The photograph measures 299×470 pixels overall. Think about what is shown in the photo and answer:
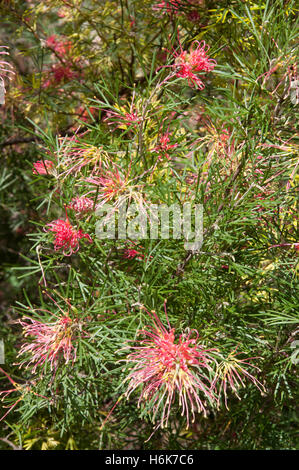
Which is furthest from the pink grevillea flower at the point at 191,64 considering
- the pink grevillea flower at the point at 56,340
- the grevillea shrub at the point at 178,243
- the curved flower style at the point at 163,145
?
the pink grevillea flower at the point at 56,340

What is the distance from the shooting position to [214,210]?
75 cm

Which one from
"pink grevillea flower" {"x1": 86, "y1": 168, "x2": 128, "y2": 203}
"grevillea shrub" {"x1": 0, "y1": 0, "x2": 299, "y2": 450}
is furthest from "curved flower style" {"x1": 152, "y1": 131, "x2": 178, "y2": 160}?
"pink grevillea flower" {"x1": 86, "y1": 168, "x2": 128, "y2": 203}

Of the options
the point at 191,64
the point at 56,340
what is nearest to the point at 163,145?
the point at 191,64

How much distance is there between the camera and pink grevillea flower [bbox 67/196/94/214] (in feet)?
2.44

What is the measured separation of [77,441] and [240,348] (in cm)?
59

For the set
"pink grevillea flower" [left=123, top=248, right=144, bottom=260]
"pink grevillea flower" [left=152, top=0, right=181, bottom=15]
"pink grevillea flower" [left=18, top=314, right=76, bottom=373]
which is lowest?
"pink grevillea flower" [left=18, top=314, right=76, bottom=373]

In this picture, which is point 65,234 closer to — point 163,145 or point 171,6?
point 163,145

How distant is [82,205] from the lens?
0.74 m

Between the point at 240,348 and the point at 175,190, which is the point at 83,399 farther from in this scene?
the point at 175,190

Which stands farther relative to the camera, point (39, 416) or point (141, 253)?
point (39, 416)

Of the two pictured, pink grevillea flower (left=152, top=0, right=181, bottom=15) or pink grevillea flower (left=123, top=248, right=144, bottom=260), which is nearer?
pink grevillea flower (left=123, top=248, right=144, bottom=260)

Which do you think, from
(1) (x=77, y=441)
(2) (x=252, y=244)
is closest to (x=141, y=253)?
(2) (x=252, y=244)

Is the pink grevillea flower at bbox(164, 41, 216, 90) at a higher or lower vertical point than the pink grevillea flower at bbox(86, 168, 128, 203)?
higher

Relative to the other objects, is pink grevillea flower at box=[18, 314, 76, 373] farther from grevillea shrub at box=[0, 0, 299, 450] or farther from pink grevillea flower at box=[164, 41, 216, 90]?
pink grevillea flower at box=[164, 41, 216, 90]
